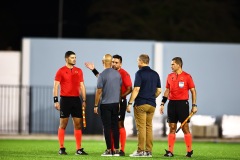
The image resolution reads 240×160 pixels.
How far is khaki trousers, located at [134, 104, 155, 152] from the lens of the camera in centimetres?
1580

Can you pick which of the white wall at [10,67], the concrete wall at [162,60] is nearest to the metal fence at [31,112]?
the white wall at [10,67]

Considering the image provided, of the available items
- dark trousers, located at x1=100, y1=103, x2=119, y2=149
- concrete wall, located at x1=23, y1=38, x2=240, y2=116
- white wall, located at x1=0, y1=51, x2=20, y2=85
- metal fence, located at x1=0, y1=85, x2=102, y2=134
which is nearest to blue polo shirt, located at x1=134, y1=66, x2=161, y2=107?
dark trousers, located at x1=100, y1=103, x2=119, y2=149

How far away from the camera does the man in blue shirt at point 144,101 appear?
51.8 feet

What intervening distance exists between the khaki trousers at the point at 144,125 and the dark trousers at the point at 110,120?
45 centimetres

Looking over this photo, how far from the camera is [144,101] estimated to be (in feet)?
52.1

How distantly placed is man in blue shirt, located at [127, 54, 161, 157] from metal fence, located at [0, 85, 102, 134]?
12221 mm

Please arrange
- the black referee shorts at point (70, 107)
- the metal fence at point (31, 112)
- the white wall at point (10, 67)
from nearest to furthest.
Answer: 1. the black referee shorts at point (70, 107)
2. the metal fence at point (31, 112)
3. the white wall at point (10, 67)

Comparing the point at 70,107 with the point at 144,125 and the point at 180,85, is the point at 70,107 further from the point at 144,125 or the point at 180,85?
the point at 180,85

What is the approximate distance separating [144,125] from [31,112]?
13.2 meters

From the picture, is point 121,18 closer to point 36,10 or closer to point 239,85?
point 36,10

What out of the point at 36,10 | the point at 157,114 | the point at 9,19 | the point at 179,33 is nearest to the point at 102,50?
the point at 157,114

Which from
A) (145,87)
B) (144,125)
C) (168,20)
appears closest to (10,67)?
(145,87)

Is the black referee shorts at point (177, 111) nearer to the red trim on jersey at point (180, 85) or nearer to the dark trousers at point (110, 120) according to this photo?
the red trim on jersey at point (180, 85)

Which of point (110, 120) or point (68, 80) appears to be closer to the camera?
point (110, 120)
